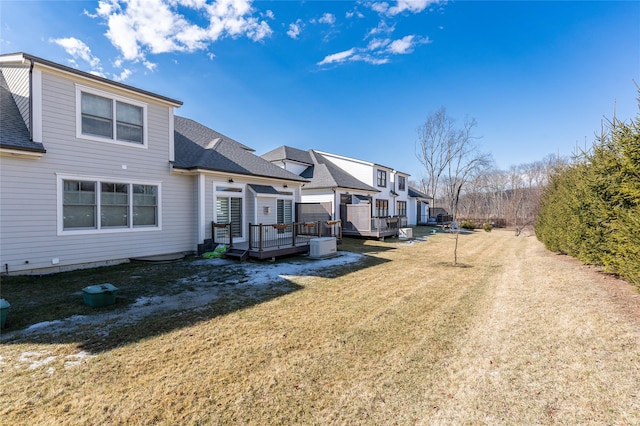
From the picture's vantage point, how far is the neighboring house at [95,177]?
24.2 feet

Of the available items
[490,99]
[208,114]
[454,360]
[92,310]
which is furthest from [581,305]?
[490,99]

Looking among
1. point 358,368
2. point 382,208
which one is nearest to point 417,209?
point 382,208

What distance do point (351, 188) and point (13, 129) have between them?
16.8 meters

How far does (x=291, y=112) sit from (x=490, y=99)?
16692mm

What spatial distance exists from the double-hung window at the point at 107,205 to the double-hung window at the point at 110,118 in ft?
4.91

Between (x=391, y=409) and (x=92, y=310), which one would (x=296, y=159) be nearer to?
(x=92, y=310)

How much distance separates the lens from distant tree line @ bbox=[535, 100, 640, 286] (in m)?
5.34

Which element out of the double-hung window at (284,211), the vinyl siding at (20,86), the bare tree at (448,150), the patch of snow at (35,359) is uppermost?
the bare tree at (448,150)

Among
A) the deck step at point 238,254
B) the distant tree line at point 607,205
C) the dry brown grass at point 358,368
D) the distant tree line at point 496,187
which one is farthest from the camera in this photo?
the distant tree line at point 496,187

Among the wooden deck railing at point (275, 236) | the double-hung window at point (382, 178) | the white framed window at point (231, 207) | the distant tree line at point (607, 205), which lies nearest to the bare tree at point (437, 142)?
the double-hung window at point (382, 178)

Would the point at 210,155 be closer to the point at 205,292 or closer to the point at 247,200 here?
the point at 247,200

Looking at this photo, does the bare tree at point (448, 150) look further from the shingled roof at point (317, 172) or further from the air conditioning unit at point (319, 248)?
the air conditioning unit at point (319, 248)

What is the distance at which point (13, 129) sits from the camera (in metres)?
7.50

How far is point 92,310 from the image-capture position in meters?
5.29
